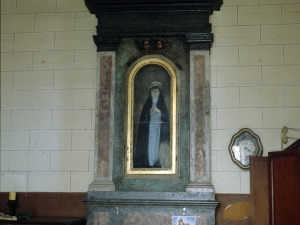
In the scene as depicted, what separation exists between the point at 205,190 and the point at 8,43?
2.99 m

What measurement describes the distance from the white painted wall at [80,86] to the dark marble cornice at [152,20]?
0.20 m

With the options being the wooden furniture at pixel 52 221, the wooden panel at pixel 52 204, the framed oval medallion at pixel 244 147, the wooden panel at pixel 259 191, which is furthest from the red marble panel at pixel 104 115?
the wooden panel at pixel 259 191

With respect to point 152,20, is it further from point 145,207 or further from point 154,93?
point 145,207

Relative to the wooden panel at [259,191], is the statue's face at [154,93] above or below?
above

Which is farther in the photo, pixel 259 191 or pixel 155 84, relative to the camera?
pixel 155 84

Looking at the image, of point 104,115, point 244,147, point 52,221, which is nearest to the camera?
point 52,221

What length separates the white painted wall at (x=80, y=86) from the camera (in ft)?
18.7

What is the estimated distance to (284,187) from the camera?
16.6ft

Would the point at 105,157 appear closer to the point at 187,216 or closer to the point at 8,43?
the point at 187,216

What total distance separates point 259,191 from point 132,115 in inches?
65.5

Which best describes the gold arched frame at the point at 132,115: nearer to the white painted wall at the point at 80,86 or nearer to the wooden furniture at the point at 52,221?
the white painted wall at the point at 80,86

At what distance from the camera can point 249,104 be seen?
5.73 metres

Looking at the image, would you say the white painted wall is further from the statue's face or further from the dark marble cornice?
the statue's face

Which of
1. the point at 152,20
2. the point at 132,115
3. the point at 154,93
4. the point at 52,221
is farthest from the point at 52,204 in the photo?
the point at 152,20
